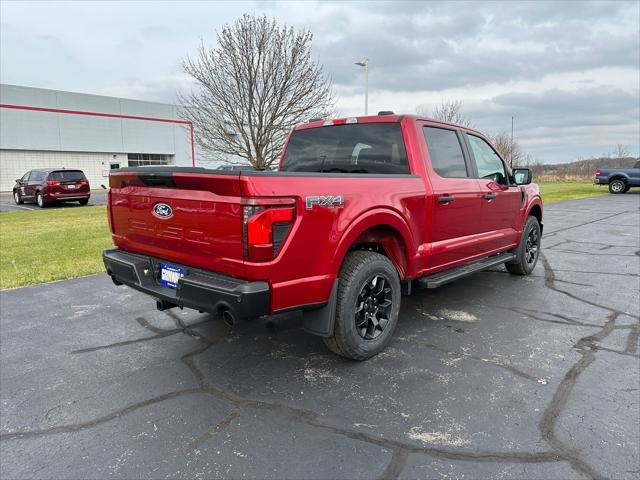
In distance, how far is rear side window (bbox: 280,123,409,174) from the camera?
4.04 m

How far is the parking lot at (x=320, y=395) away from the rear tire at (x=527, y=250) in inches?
44.1

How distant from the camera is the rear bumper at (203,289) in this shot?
2.63 m

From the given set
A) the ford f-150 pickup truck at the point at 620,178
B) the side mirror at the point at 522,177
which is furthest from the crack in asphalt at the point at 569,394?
the ford f-150 pickup truck at the point at 620,178

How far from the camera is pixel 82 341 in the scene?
3906 mm

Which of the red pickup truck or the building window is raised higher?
the building window

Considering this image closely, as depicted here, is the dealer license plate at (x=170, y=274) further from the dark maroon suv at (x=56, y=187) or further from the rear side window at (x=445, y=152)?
the dark maroon suv at (x=56, y=187)

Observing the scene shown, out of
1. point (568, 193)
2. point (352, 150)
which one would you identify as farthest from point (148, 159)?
point (352, 150)

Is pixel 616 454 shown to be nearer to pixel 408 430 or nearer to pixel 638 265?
pixel 408 430

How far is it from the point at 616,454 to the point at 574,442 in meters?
0.19

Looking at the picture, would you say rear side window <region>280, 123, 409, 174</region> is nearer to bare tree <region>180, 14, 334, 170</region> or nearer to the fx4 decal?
the fx4 decal

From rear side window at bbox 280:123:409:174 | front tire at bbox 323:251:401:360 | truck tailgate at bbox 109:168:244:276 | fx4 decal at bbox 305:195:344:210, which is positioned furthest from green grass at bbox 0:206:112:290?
fx4 decal at bbox 305:195:344:210

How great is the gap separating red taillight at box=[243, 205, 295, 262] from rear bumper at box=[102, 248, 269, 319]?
19 cm

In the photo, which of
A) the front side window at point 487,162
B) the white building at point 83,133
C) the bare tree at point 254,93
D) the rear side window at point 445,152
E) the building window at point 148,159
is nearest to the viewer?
the rear side window at point 445,152

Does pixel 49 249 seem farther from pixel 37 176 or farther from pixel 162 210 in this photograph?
pixel 37 176
